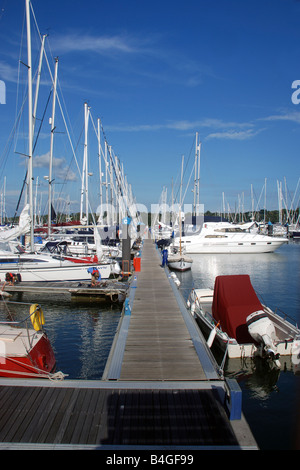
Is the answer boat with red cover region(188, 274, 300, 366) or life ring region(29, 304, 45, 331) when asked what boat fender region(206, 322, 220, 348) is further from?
life ring region(29, 304, 45, 331)

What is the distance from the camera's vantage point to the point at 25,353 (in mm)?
10086

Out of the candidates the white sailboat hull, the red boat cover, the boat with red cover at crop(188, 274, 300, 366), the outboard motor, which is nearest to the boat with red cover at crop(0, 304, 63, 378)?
the boat with red cover at crop(188, 274, 300, 366)

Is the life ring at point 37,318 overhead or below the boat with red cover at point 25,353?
overhead

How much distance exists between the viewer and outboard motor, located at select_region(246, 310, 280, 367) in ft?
39.3

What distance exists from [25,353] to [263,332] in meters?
7.81

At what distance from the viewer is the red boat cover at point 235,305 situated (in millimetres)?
13367

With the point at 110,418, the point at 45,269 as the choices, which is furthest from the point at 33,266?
the point at 110,418

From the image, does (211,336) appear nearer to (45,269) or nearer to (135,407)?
(135,407)

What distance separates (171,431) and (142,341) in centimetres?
498

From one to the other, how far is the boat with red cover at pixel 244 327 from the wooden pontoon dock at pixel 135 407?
277 cm

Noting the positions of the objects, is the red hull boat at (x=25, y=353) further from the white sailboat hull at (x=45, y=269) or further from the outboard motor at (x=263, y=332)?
the white sailboat hull at (x=45, y=269)

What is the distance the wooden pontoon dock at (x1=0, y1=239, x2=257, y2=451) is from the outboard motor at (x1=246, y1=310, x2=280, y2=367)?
2686 millimetres

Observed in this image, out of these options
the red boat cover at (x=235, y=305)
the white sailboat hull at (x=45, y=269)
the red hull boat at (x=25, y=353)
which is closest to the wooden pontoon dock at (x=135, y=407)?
the red hull boat at (x=25, y=353)

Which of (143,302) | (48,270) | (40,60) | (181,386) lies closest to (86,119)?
(40,60)
